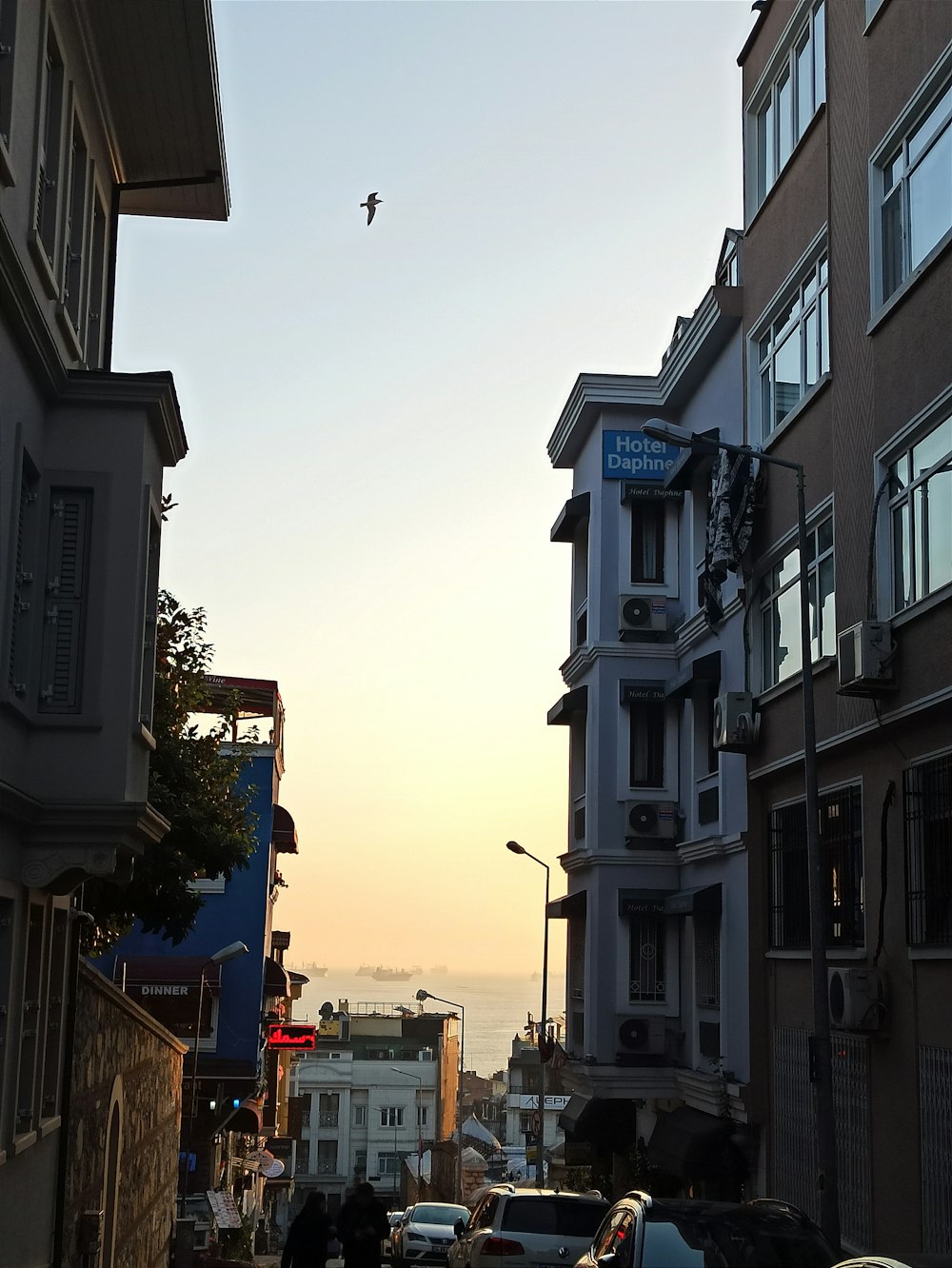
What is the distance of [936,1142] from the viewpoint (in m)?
15.1

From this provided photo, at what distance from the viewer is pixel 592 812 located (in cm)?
2922

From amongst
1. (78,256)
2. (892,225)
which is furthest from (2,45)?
(892,225)

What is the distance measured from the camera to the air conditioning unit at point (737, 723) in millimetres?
22062

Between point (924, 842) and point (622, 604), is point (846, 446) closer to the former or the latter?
point (924, 842)

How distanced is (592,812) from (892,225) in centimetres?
1433

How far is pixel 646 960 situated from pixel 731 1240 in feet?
59.2

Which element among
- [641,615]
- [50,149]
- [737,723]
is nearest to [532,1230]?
[737,723]

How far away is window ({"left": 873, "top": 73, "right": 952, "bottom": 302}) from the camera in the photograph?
15.8 m

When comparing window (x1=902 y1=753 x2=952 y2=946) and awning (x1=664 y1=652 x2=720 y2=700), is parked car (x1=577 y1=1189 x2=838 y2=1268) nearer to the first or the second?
window (x1=902 y1=753 x2=952 y2=946)

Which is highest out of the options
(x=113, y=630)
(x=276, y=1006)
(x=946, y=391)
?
(x=946, y=391)

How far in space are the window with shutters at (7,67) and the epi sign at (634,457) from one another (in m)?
20.6

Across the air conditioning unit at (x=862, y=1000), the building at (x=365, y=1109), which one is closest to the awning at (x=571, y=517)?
the air conditioning unit at (x=862, y=1000)

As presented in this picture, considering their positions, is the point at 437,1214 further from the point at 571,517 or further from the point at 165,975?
the point at 571,517

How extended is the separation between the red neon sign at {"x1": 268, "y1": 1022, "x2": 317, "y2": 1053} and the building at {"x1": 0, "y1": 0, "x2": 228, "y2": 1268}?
36045 millimetres
